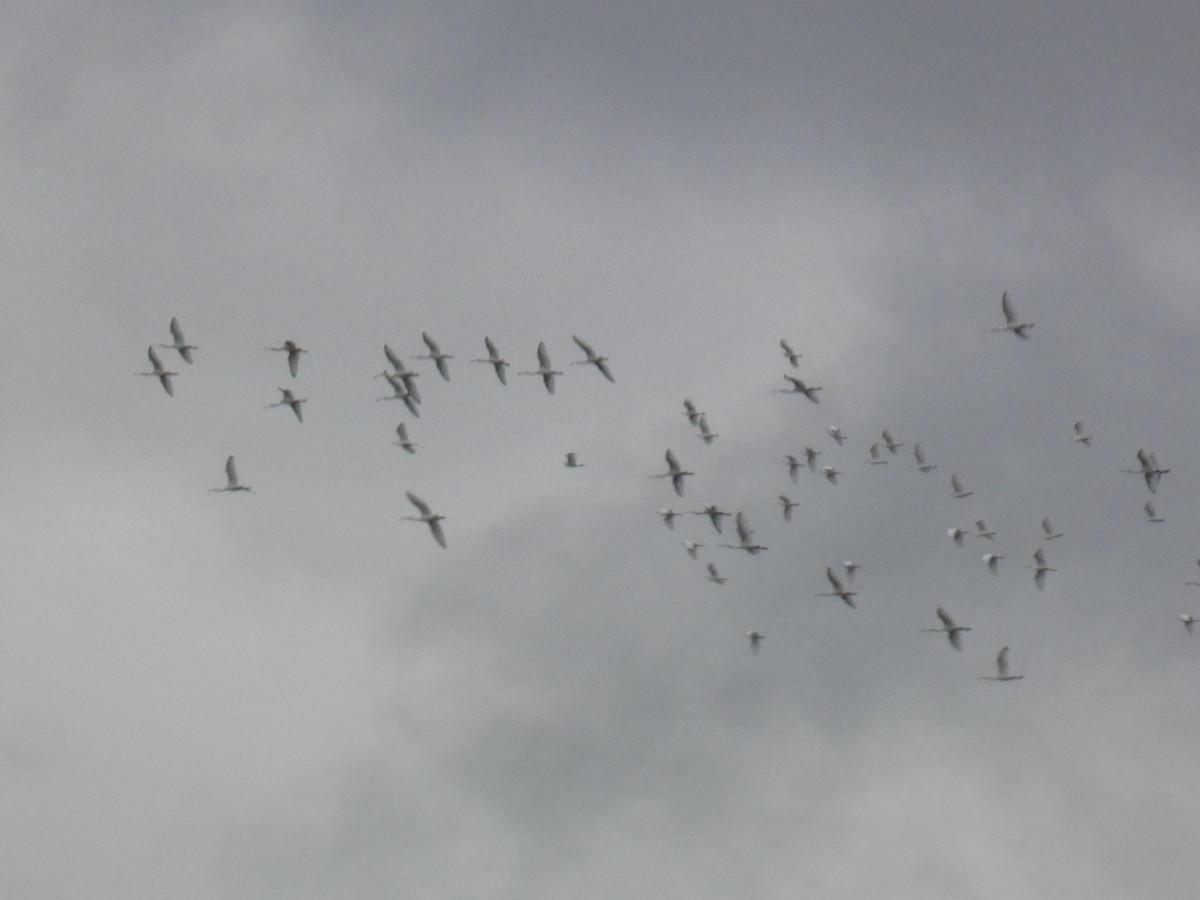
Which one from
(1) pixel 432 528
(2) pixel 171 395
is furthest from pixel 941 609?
(2) pixel 171 395

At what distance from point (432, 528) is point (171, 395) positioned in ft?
77.1

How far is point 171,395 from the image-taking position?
652ft

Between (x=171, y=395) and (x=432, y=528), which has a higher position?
(x=171, y=395)

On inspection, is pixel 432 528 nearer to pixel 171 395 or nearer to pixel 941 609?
pixel 171 395

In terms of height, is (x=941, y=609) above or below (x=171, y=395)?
below

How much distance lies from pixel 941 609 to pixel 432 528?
123 ft

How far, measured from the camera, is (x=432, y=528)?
190 m
